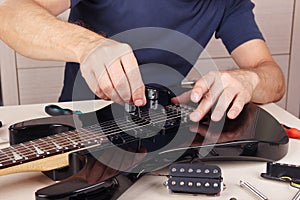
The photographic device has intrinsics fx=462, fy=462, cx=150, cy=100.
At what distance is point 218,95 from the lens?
889 millimetres

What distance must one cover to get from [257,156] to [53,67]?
1366mm

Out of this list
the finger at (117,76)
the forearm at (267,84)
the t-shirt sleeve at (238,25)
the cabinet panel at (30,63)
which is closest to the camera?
the finger at (117,76)

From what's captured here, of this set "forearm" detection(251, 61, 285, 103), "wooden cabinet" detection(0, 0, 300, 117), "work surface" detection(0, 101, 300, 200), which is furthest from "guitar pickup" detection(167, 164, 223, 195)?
"wooden cabinet" detection(0, 0, 300, 117)

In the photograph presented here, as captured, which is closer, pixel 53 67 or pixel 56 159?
pixel 56 159

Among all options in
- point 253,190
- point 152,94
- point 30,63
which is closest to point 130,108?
point 152,94

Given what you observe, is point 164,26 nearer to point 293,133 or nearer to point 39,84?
point 293,133

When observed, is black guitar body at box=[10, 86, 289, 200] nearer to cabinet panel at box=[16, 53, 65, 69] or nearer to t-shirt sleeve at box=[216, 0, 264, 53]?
t-shirt sleeve at box=[216, 0, 264, 53]

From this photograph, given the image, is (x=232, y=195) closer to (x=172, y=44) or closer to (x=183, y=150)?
(x=183, y=150)

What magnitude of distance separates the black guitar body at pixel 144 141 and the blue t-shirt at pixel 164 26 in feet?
0.99

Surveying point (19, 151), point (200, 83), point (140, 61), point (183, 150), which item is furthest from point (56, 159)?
point (140, 61)

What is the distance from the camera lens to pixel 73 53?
84cm

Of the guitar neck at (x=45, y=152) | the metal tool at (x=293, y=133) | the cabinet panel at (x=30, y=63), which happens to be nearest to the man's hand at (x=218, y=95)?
the metal tool at (x=293, y=133)

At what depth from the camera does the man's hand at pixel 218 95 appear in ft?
2.83

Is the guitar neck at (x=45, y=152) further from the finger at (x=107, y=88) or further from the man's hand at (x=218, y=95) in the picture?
the man's hand at (x=218, y=95)
